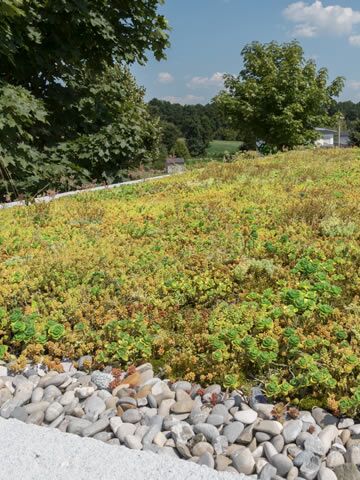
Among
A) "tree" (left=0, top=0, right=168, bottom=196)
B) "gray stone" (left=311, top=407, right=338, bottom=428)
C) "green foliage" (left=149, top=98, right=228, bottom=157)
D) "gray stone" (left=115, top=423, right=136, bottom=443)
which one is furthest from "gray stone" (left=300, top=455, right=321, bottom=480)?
"green foliage" (left=149, top=98, right=228, bottom=157)

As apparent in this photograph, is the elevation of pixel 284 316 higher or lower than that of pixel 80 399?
higher

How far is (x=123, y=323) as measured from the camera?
3947 millimetres

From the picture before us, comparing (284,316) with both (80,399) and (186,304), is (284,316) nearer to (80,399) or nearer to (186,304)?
(186,304)

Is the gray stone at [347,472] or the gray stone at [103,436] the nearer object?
the gray stone at [347,472]

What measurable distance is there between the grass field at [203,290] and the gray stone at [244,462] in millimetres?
527

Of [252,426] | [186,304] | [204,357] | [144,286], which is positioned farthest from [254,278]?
[252,426]

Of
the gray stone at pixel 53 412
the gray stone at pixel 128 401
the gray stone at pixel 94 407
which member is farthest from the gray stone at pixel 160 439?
the gray stone at pixel 53 412

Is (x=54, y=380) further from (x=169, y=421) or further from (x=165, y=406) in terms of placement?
(x=169, y=421)

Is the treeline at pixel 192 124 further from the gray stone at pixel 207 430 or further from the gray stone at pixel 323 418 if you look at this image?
the gray stone at pixel 207 430

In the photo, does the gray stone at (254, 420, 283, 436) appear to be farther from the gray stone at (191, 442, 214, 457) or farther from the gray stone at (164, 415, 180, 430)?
the gray stone at (164, 415, 180, 430)

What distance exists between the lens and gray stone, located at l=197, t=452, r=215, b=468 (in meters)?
2.57

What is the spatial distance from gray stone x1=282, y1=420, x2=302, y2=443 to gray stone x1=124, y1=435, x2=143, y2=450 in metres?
0.82

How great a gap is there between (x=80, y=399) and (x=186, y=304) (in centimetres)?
145

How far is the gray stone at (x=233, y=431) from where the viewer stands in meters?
2.76
